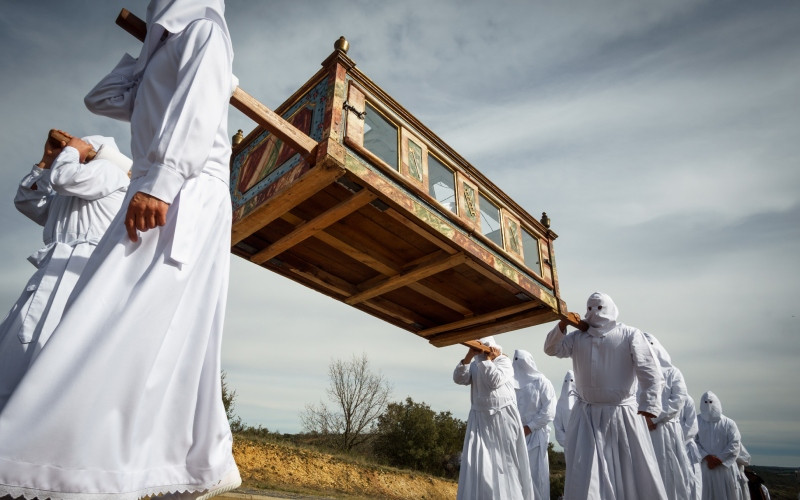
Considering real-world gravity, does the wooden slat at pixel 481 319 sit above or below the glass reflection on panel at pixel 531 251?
below

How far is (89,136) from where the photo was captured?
2947 mm

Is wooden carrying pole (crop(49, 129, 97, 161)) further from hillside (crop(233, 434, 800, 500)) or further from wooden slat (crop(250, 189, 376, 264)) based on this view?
hillside (crop(233, 434, 800, 500))

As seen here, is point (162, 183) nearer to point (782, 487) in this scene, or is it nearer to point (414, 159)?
point (414, 159)

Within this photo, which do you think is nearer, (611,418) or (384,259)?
(384,259)

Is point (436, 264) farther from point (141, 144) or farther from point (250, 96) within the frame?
point (141, 144)

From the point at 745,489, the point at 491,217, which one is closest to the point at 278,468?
the point at 491,217

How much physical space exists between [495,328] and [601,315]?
49.4 inches

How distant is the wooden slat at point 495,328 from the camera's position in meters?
4.79

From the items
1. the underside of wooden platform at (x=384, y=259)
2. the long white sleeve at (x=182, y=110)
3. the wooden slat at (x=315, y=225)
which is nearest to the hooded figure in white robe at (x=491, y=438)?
the underside of wooden platform at (x=384, y=259)

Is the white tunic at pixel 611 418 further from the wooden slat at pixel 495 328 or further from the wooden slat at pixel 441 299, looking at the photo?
the wooden slat at pixel 441 299

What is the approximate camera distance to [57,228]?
2.67 meters

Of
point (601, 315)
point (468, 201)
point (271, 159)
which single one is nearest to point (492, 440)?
point (601, 315)

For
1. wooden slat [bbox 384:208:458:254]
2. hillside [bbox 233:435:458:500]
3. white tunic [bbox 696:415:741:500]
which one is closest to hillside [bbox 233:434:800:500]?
hillside [bbox 233:435:458:500]

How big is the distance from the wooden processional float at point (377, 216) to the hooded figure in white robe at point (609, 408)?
46cm
